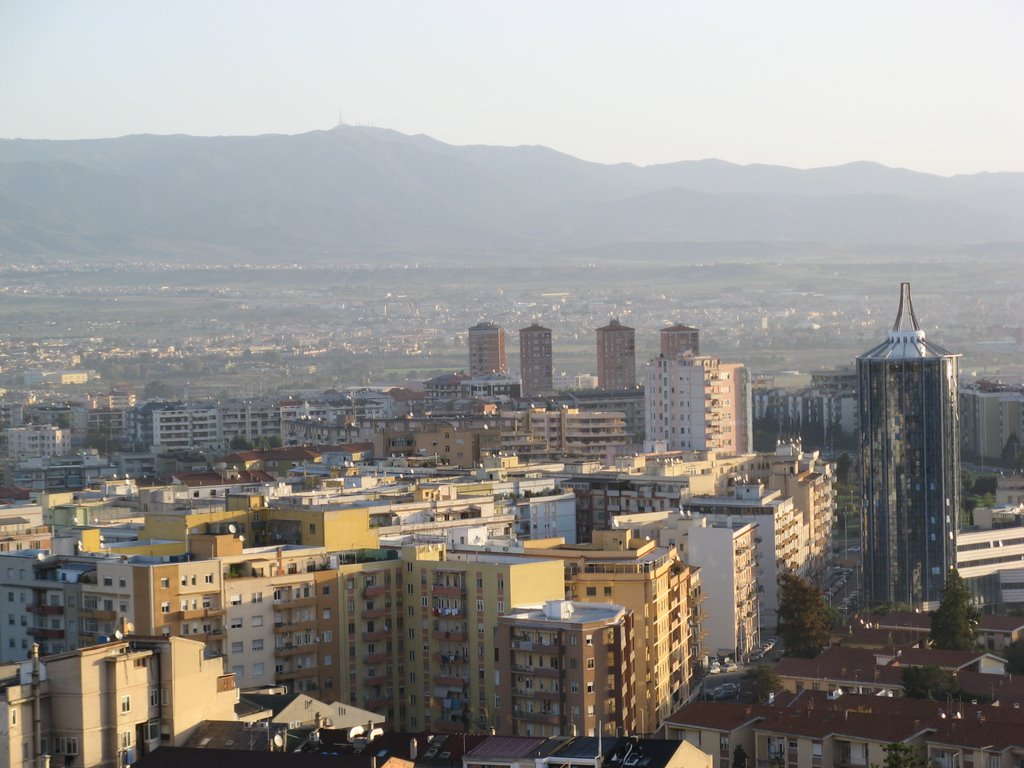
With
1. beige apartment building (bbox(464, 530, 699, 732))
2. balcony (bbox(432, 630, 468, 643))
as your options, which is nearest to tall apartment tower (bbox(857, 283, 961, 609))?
beige apartment building (bbox(464, 530, 699, 732))

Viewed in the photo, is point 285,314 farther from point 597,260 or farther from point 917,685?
point 917,685

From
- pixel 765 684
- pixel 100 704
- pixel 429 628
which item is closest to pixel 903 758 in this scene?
pixel 100 704

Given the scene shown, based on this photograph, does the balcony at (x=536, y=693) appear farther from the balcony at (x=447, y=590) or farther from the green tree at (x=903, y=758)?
the green tree at (x=903, y=758)

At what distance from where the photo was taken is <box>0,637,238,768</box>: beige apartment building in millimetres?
14328

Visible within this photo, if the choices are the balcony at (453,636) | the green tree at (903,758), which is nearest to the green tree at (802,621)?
A: the balcony at (453,636)

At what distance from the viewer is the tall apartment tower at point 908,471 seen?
3256 centimetres

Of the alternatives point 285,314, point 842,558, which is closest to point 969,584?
point 842,558

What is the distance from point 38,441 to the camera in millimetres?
66500

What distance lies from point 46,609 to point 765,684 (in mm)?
7115

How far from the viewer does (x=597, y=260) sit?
192m

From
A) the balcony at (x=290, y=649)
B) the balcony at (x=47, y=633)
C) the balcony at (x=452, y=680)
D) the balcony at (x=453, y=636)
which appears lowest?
the balcony at (x=452, y=680)

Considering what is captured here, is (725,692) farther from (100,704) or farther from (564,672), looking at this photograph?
(100,704)

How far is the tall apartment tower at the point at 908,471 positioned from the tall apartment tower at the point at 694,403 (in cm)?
1926

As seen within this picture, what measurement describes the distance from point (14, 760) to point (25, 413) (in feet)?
216
